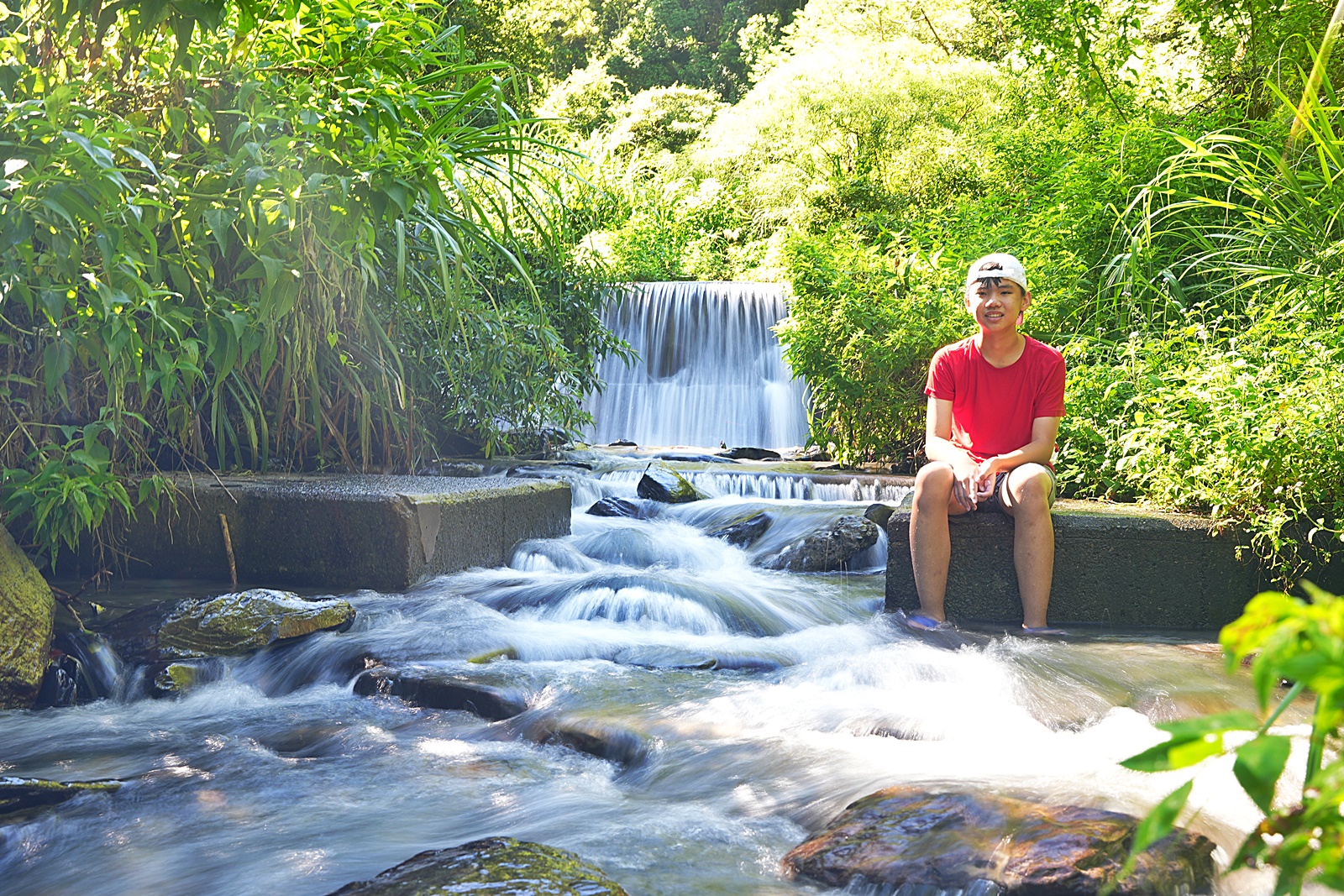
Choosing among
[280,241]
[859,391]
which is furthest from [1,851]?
[859,391]

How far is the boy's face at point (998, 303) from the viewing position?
4297 mm

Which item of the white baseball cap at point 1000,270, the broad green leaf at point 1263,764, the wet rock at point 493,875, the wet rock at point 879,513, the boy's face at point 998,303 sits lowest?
the wet rock at point 493,875

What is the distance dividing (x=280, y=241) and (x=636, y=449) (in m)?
6.77

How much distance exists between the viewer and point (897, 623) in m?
4.41

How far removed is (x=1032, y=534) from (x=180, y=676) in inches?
124

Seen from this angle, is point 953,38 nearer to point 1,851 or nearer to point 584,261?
point 584,261

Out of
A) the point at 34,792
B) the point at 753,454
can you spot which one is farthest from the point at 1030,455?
the point at 753,454

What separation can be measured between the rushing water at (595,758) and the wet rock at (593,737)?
0.14ft

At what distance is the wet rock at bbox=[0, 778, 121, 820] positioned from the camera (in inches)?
106

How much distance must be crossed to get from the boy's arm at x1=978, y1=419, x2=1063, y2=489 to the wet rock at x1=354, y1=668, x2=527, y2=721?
2.01 metres

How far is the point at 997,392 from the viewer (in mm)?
4379

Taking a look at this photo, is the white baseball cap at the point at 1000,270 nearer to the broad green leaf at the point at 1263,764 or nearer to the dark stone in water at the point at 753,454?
the broad green leaf at the point at 1263,764

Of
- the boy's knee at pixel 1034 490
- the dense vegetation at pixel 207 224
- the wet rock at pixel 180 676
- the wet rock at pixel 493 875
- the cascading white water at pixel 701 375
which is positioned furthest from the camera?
the cascading white water at pixel 701 375

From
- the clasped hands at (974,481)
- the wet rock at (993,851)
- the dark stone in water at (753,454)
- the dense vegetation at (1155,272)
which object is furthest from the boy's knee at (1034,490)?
the dark stone in water at (753,454)
